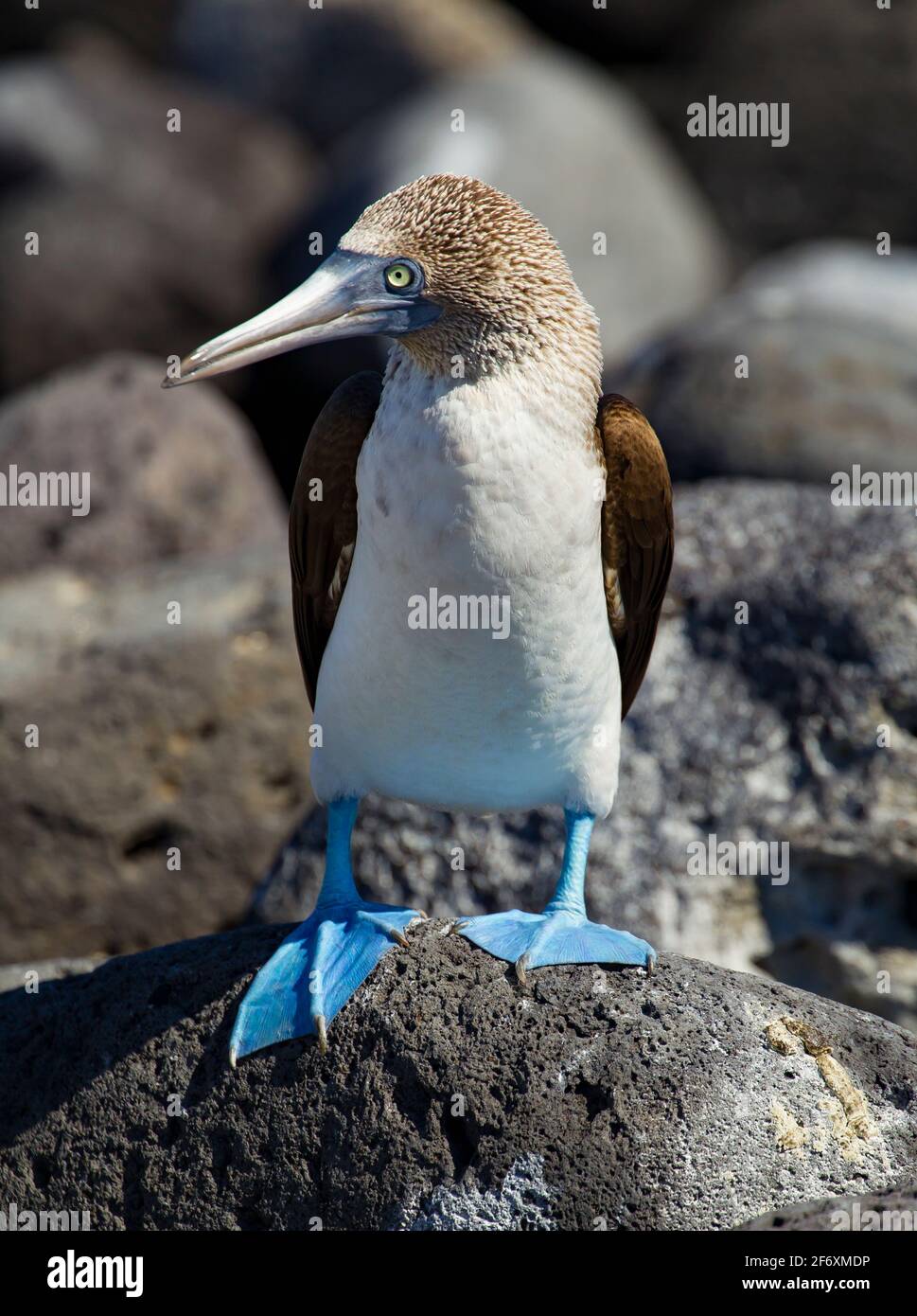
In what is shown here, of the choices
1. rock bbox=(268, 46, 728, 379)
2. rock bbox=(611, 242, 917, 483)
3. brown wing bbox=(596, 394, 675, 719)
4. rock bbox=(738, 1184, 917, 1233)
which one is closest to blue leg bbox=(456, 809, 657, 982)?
rock bbox=(738, 1184, 917, 1233)

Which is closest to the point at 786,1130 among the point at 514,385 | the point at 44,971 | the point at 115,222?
the point at 514,385

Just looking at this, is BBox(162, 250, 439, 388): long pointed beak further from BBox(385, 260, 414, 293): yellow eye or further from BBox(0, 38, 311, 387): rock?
BBox(0, 38, 311, 387): rock

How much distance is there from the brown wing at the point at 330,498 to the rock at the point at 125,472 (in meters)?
3.69

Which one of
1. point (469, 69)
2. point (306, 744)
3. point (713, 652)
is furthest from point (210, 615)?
point (469, 69)

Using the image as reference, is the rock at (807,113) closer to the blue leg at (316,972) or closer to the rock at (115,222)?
the rock at (115,222)

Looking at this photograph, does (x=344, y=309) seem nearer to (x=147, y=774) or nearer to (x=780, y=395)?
(x=147, y=774)

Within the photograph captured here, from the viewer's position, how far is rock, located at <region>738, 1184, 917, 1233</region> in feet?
12.3

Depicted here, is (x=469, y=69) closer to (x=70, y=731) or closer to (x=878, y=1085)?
(x=70, y=731)

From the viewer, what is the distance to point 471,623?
4.22 m

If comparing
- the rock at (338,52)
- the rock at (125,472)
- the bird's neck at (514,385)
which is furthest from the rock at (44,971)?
the rock at (338,52)

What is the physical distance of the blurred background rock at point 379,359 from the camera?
598 centimetres

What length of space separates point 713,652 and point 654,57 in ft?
39.7

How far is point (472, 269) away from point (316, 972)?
75.5 inches

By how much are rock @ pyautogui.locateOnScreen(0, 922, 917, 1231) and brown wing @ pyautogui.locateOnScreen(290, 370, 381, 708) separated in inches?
42.1
